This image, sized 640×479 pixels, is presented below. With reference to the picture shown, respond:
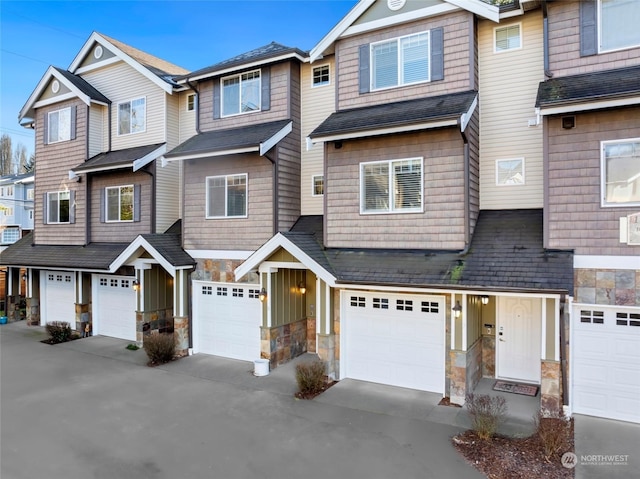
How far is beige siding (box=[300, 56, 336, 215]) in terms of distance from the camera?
37.3 feet

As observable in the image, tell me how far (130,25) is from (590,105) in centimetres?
1833

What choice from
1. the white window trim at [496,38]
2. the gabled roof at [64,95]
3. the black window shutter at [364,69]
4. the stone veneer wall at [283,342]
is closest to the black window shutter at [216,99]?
the black window shutter at [364,69]

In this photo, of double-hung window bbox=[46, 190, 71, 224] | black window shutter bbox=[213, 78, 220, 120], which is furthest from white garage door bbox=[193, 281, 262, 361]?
double-hung window bbox=[46, 190, 71, 224]

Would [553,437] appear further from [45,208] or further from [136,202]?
[45,208]

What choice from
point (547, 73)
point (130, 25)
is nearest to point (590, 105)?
point (547, 73)

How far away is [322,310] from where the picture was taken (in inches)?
381

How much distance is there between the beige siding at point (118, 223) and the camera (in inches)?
526

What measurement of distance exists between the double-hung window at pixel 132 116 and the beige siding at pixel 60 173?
49.1 inches

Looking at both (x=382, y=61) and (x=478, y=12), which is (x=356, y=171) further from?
(x=478, y=12)

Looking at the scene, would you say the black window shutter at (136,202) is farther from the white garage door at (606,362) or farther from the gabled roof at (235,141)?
the white garage door at (606,362)

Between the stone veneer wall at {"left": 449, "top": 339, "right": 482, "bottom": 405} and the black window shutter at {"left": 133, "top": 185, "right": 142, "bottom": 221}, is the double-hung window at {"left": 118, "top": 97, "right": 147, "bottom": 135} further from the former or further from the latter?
the stone veneer wall at {"left": 449, "top": 339, "right": 482, "bottom": 405}

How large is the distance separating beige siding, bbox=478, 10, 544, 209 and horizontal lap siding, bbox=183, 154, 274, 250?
5382 millimetres

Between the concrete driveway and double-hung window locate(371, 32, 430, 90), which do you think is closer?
the concrete driveway

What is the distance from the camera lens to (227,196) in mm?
11742
